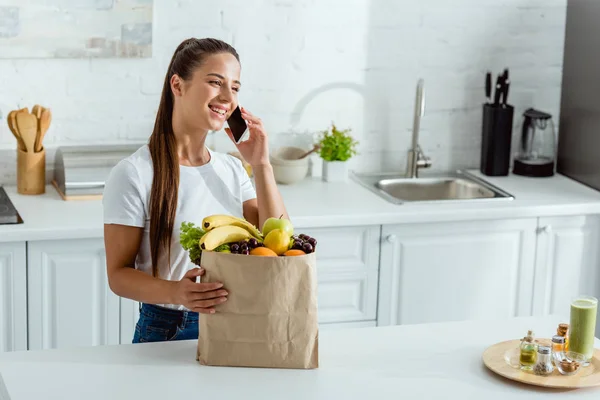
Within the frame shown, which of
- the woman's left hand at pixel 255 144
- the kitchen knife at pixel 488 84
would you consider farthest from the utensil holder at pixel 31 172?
the kitchen knife at pixel 488 84

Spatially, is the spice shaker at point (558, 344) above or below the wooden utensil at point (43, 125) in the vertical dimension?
below

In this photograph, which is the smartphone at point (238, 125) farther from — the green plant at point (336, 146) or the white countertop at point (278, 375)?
the green plant at point (336, 146)

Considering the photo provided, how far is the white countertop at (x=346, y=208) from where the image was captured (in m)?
3.36

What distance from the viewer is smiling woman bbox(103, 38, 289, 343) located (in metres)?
2.40

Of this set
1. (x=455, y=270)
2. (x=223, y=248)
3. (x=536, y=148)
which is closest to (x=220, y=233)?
(x=223, y=248)

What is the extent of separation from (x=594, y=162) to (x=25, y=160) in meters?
2.14

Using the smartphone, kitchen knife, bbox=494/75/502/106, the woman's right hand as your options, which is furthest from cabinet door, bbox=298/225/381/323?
the woman's right hand

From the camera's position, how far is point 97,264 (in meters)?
3.43

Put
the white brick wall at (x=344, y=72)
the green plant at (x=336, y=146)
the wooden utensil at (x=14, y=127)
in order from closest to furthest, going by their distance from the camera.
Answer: the wooden utensil at (x=14, y=127), the white brick wall at (x=344, y=72), the green plant at (x=336, y=146)

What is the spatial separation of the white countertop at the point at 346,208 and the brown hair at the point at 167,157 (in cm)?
94

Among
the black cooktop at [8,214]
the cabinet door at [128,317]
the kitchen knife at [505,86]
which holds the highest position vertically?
the kitchen knife at [505,86]

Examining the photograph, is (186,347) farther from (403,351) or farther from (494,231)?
(494,231)

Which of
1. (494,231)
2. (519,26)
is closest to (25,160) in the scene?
(494,231)

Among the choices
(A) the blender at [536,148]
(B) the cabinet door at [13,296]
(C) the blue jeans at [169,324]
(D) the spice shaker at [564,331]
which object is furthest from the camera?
(A) the blender at [536,148]
